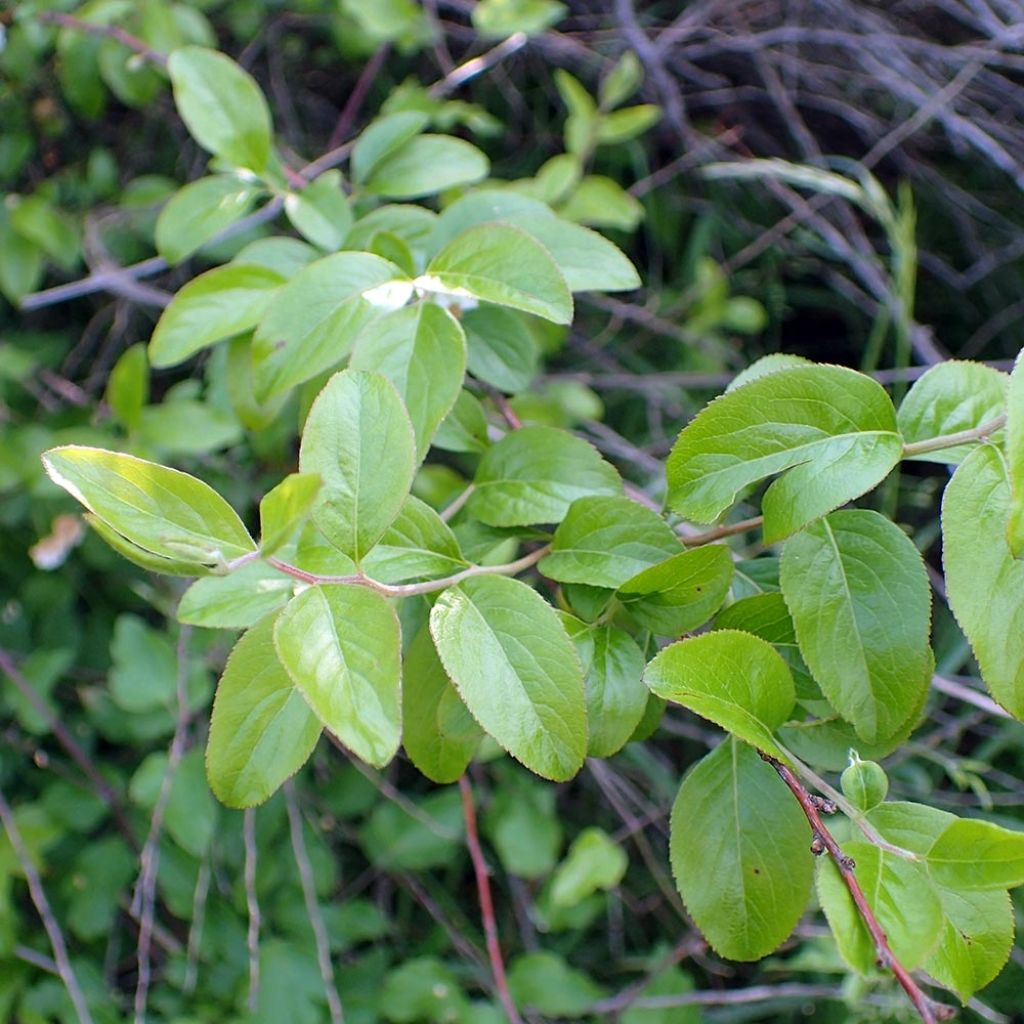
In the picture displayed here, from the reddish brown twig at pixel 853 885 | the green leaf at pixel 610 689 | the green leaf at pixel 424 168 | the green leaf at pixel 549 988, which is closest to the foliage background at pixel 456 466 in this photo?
the green leaf at pixel 549 988

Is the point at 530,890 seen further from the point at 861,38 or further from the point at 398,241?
the point at 861,38

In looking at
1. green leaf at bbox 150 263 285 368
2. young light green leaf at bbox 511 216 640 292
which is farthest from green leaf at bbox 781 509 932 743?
green leaf at bbox 150 263 285 368

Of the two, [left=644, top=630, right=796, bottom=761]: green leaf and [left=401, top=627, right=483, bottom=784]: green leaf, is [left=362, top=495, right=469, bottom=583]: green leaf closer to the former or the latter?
[left=401, top=627, right=483, bottom=784]: green leaf

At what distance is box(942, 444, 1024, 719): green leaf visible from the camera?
0.46 metres

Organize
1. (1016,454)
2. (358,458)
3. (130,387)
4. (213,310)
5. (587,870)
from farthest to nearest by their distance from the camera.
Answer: (587,870)
(130,387)
(213,310)
(358,458)
(1016,454)

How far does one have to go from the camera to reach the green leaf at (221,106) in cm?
80

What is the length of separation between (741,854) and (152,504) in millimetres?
364

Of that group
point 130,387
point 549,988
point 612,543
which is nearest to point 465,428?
point 612,543

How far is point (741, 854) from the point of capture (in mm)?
528

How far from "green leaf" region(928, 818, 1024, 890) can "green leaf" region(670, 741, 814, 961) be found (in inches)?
2.8

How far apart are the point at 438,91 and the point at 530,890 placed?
116cm

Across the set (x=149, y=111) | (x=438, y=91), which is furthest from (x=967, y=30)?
(x=149, y=111)

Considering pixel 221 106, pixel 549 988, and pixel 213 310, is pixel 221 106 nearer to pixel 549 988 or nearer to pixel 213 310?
pixel 213 310

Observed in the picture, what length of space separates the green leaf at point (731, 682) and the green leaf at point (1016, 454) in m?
0.14
